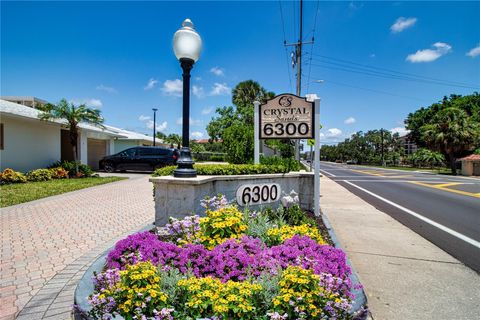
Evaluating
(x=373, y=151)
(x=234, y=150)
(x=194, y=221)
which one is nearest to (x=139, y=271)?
(x=194, y=221)

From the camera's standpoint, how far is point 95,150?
2352 cm

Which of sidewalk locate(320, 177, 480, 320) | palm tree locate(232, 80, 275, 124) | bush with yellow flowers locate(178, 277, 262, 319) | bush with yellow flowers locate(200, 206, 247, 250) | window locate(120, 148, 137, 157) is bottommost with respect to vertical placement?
sidewalk locate(320, 177, 480, 320)

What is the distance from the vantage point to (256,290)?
80.1 inches

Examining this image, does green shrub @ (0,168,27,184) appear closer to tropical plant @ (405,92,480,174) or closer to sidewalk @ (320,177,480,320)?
sidewalk @ (320,177,480,320)

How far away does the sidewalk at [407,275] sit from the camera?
9.51ft

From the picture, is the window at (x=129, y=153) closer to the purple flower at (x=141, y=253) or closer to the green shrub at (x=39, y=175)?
the green shrub at (x=39, y=175)

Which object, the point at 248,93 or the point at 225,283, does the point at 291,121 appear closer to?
the point at 225,283

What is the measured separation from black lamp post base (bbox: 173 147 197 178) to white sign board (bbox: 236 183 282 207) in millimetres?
1080

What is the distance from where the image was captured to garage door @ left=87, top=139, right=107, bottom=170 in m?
23.0

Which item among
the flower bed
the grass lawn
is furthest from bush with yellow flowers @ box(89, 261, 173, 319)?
the grass lawn

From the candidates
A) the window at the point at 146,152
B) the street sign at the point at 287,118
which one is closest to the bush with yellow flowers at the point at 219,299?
the street sign at the point at 287,118

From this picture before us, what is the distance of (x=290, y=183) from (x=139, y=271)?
4.46 meters

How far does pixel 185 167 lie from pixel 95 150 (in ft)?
72.8

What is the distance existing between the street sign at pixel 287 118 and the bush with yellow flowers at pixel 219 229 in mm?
A: 3317
